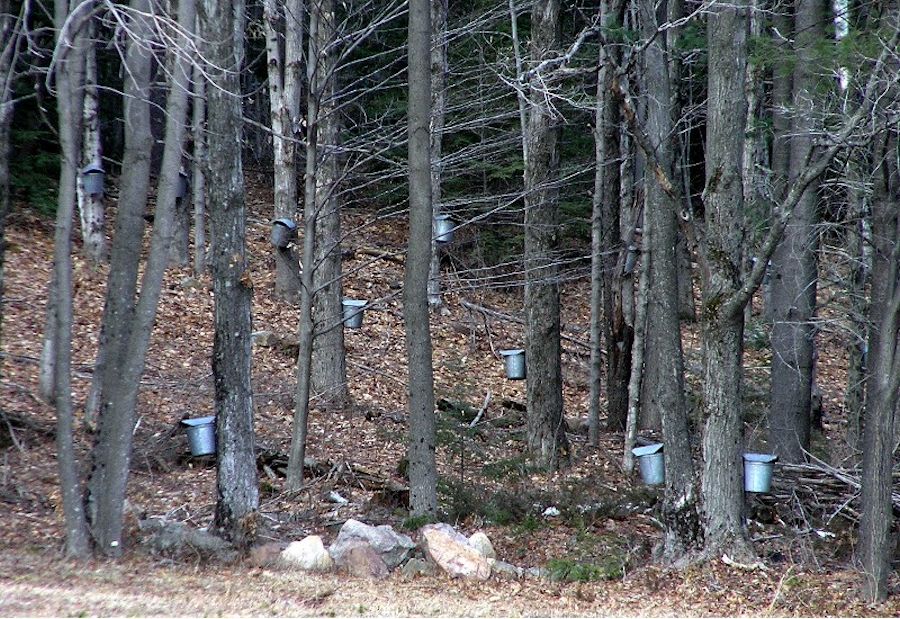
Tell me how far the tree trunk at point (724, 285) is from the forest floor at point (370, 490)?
48 cm

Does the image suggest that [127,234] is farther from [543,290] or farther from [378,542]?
[543,290]

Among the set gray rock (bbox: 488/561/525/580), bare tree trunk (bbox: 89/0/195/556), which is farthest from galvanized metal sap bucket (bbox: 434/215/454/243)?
gray rock (bbox: 488/561/525/580)

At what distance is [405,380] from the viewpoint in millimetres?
15219

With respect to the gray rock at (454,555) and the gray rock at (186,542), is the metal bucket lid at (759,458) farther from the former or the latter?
the gray rock at (186,542)

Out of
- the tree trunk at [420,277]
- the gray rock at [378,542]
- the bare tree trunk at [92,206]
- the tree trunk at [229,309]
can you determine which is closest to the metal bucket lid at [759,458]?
the tree trunk at [420,277]

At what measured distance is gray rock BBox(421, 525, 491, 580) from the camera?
7715 mm

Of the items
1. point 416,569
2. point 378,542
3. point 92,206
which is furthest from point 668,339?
point 92,206

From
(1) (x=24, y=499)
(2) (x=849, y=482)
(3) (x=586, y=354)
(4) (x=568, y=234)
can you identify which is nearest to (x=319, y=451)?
(1) (x=24, y=499)

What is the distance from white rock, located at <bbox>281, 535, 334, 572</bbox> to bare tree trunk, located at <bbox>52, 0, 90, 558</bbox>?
5.42ft

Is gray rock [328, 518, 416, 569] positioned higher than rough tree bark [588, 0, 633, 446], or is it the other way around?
rough tree bark [588, 0, 633, 446]

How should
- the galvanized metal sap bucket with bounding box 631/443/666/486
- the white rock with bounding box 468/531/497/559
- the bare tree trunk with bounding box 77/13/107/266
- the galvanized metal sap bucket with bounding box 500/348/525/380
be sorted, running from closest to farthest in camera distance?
1. the white rock with bounding box 468/531/497/559
2. the galvanized metal sap bucket with bounding box 631/443/666/486
3. the galvanized metal sap bucket with bounding box 500/348/525/380
4. the bare tree trunk with bounding box 77/13/107/266

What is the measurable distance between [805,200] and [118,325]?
8081 millimetres

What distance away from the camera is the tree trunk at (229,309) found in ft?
26.7

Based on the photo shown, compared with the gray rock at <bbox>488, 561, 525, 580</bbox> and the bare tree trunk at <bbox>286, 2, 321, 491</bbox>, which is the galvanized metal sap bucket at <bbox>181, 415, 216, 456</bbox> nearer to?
the bare tree trunk at <bbox>286, 2, 321, 491</bbox>
